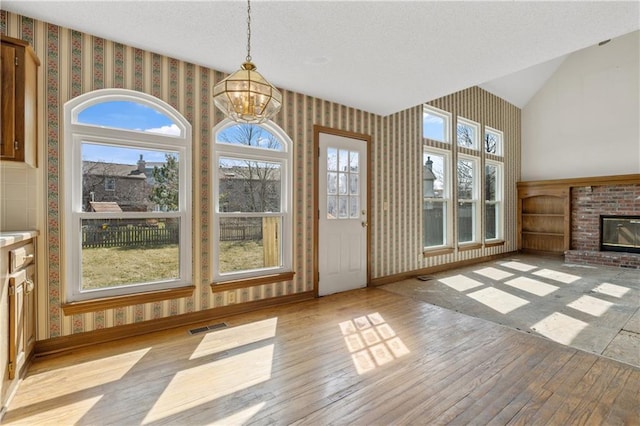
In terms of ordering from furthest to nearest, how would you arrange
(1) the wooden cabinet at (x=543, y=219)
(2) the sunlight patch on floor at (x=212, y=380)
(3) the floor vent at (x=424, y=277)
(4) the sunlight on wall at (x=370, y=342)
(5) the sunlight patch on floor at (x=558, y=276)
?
(1) the wooden cabinet at (x=543, y=219) → (3) the floor vent at (x=424, y=277) → (5) the sunlight patch on floor at (x=558, y=276) → (4) the sunlight on wall at (x=370, y=342) → (2) the sunlight patch on floor at (x=212, y=380)

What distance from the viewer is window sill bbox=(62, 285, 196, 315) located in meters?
2.55

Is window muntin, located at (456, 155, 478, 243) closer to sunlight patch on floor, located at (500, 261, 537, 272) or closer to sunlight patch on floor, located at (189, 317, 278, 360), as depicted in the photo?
sunlight patch on floor, located at (500, 261, 537, 272)

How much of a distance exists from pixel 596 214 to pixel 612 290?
2.94 metres

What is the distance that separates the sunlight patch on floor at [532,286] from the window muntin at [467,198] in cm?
141

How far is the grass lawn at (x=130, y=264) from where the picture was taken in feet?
8.87

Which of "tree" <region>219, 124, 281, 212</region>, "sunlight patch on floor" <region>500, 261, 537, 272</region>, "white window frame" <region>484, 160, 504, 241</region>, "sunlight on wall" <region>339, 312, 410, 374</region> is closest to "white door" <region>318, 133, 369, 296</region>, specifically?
"tree" <region>219, 124, 281, 212</region>

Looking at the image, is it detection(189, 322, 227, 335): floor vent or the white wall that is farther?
the white wall

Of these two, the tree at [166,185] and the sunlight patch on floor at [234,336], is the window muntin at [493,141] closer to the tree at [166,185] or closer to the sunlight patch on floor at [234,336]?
the sunlight patch on floor at [234,336]

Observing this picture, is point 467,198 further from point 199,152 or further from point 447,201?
point 199,152

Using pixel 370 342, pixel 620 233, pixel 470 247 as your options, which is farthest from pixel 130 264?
pixel 620 233

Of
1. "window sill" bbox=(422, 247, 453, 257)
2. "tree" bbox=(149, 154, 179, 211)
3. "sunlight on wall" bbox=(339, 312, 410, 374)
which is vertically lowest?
"sunlight on wall" bbox=(339, 312, 410, 374)

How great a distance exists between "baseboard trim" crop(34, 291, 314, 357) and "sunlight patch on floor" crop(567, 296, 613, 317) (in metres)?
3.27

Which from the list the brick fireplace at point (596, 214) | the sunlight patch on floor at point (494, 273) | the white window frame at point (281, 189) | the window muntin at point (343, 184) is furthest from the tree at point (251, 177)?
the brick fireplace at point (596, 214)

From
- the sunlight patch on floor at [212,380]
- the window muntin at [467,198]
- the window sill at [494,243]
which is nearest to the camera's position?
the sunlight patch on floor at [212,380]
